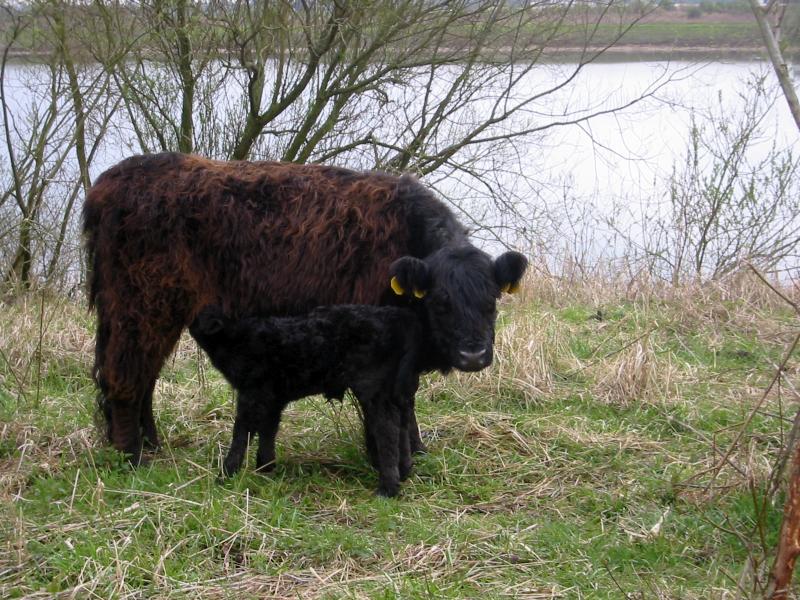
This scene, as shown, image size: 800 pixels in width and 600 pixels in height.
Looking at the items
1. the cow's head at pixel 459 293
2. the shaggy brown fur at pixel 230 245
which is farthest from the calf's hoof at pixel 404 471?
the shaggy brown fur at pixel 230 245

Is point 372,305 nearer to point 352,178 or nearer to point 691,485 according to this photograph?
point 352,178

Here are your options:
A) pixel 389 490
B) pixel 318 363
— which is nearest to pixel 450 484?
pixel 389 490

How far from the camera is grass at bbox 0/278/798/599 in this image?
3840 mm

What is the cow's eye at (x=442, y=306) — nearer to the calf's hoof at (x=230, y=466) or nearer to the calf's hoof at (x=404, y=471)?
the calf's hoof at (x=404, y=471)

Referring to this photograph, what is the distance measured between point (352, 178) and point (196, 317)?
130 centimetres

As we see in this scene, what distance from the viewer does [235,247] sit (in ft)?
17.2

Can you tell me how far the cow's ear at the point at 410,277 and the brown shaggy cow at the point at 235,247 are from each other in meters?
0.21

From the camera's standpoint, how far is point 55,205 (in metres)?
11.1

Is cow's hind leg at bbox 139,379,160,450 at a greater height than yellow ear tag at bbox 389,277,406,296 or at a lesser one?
lesser

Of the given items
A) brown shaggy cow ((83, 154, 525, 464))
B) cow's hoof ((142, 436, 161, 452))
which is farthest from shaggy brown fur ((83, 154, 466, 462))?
cow's hoof ((142, 436, 161, 452))

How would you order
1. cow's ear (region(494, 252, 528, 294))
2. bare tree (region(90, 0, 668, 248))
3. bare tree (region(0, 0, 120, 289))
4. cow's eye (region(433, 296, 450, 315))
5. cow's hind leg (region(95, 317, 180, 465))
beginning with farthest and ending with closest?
bare tree (region(90, 0, 668, 248)) → bare tree (region(0, 0, 120, 289)) → cow's hind leg (region(95, 317, 180, 465)) → cow's ear (region(494, 252, 528, 294)) → cow's eye (region(433, 296, 450, 315))

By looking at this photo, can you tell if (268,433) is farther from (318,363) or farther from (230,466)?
(318,363)

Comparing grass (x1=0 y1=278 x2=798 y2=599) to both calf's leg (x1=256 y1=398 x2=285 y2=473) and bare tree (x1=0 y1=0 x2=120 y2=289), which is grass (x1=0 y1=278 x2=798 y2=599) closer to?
calf's leg (x1=256 y1=398 x2=285 y2=473)

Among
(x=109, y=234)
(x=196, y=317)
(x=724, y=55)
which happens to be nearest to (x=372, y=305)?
(x=196, y=317)
